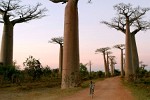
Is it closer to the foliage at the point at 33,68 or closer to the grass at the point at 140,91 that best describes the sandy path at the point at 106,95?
the grass at the point at 140,91

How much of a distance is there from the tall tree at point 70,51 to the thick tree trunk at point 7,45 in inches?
288

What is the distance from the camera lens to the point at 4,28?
22.5 m

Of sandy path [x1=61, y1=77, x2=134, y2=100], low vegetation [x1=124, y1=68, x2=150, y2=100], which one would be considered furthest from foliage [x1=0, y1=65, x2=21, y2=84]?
sandy path [x1=61, y1=77, x2=134, y2=100]

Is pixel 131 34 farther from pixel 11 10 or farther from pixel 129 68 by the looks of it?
pixel 11 10

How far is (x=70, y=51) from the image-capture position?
1567cm

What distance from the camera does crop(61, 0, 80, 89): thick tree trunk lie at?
15609mm

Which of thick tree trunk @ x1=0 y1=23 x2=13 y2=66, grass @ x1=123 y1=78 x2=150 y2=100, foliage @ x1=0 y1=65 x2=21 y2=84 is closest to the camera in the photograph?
grass @ x1=123 y1=78 x2=150 y2=100

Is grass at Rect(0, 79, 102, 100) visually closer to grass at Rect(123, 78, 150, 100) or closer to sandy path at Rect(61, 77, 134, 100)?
sandy path at Rect(61, 77, 134, 100)

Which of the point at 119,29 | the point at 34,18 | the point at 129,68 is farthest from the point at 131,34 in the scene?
the point at 34,18

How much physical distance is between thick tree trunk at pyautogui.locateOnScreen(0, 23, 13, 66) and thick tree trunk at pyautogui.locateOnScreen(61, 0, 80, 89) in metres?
7.32

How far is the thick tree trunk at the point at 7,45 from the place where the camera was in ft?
71.9

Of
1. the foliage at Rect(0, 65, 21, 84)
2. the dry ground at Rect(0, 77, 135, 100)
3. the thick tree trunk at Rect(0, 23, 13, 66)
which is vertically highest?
the thick tree trunk at Rect(0, 23, 13, 66)

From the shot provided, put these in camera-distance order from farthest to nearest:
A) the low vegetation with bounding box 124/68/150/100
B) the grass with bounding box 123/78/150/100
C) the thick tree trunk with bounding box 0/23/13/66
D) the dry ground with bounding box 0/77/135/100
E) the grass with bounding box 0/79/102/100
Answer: the thick tree trunk with bounding box 0/23/13/66
the grass with bounding box 0/79/102/100
the low vegetation with bounding box 124/68/150/100
the dry ground with bounding box 0/77/135/100
the grass with bounding box 123/78/150/100

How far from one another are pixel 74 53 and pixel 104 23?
513 inches
